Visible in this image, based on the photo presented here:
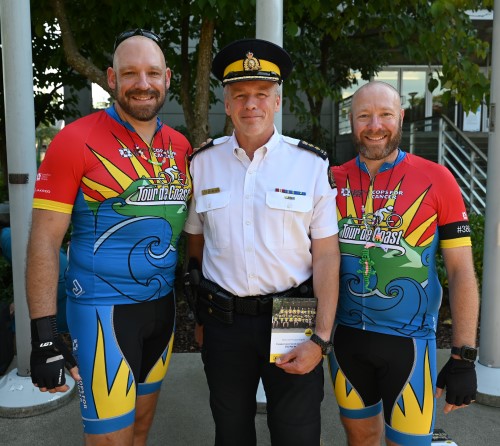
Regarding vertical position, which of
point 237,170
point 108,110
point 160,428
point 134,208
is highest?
point 108,110

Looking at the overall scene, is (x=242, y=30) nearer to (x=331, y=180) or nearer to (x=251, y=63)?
(x=251, y=63)

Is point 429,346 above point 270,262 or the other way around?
the other way around

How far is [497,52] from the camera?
3977 millimetres

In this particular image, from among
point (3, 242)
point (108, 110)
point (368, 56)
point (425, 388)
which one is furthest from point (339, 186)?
point (368, 56)

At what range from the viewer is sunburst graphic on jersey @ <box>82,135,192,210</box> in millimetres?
2389

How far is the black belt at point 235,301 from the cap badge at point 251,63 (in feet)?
3.24

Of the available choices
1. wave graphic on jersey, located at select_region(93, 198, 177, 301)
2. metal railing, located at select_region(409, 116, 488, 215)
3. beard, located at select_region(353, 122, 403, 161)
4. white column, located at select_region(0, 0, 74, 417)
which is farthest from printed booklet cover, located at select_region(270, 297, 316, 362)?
metal railing, located at select_region(409, 116, 488, 215)

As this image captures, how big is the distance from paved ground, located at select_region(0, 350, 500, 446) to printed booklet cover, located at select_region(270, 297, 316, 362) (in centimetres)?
134

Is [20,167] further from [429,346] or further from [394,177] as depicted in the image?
[429,346]

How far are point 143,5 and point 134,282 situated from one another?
3.11 meters

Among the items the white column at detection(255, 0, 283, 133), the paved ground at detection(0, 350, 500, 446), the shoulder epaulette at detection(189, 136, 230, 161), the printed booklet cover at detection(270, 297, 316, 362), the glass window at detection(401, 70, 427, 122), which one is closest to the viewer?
the printed booklet cover at detection(270, 297, 316, 362)

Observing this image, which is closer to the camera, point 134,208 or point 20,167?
point 134,208

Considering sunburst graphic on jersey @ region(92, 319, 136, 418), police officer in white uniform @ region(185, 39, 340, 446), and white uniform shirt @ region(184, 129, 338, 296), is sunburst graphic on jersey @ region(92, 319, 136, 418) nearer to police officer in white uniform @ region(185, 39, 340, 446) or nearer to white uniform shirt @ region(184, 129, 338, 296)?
police officer in white uniform @ region(185, 39, 340, 446)

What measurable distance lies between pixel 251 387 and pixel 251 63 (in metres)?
1.48
